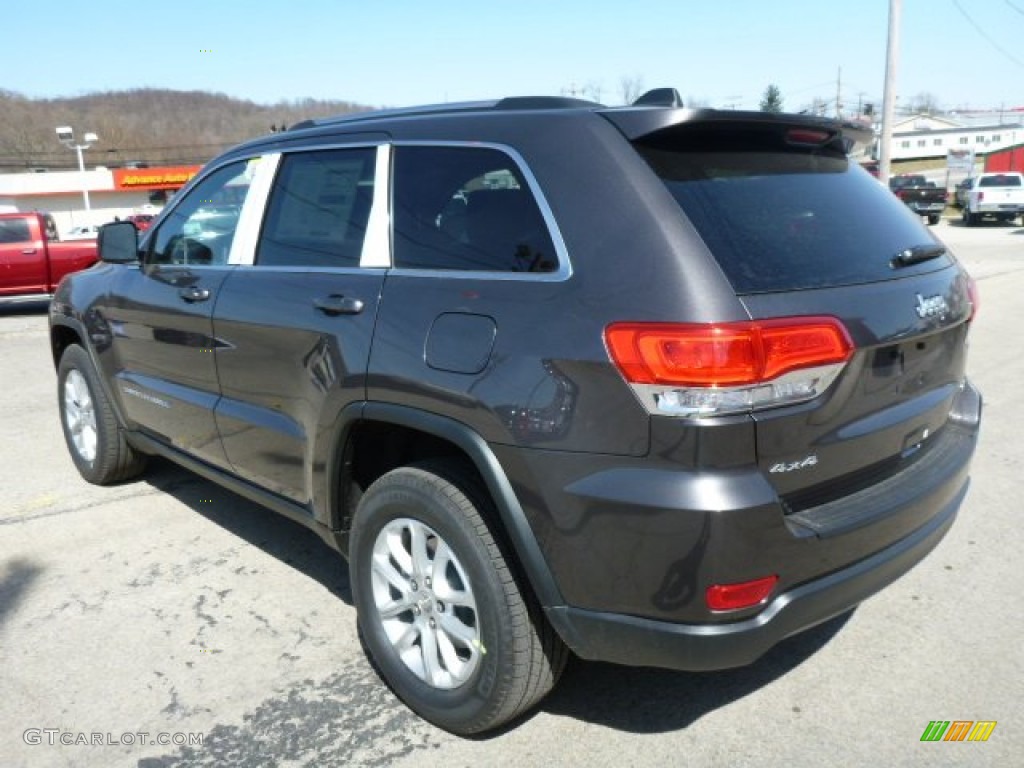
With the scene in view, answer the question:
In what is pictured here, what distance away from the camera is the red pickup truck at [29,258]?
14133mm

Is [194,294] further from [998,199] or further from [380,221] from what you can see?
[998,199]

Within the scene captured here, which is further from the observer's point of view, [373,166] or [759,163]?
[373,166]

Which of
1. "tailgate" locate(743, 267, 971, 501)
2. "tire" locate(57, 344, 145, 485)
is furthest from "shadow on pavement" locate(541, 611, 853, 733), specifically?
"tire" locate(57, 344, 145, 485)

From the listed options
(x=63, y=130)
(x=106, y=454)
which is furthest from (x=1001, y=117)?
(x=106, y=454)

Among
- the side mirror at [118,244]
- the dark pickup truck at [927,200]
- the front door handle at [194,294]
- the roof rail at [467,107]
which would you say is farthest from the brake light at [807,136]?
the dark pickup truck at [927,200]

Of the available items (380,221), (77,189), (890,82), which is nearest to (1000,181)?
(890,82)

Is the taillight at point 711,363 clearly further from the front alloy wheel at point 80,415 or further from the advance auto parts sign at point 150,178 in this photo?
the advance auto parts sign at point 150,178

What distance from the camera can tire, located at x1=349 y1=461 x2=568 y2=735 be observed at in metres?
2.52

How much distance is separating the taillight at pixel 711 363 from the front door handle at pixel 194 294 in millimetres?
2103

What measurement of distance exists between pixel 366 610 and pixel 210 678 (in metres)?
0.63

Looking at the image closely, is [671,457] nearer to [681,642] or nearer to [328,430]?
[681,642]

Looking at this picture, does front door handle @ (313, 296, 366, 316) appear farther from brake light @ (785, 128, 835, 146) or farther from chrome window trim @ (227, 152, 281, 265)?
brake light @ (785, 128, 835, 146)

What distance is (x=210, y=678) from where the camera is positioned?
3117mm

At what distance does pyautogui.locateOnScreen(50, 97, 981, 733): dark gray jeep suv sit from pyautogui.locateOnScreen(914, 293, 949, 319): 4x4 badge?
0.6 inches
